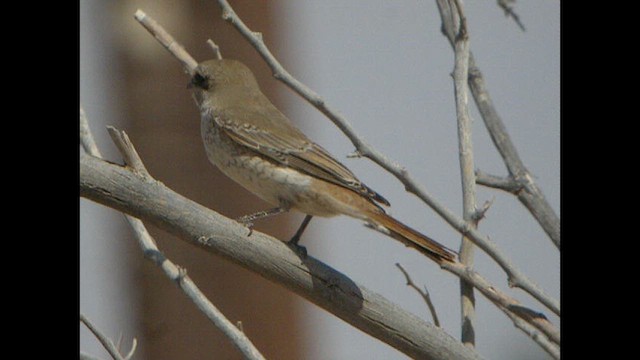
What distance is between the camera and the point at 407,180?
10.6 ft

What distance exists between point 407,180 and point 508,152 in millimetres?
536

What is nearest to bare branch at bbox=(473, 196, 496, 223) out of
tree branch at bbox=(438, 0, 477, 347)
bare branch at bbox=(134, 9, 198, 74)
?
tree branch at bbox=(438, 0, 477, 347)

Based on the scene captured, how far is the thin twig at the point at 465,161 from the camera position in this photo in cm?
348

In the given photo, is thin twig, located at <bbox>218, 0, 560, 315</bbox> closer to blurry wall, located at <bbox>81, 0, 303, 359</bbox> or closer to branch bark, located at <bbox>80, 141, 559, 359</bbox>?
branch bark, located at <bbox>80, 141, 559, 359</bbox>

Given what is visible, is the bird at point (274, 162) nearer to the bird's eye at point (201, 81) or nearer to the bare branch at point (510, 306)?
the bird's eye at point (201, 81)

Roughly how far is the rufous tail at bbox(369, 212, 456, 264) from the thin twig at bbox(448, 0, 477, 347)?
9cm

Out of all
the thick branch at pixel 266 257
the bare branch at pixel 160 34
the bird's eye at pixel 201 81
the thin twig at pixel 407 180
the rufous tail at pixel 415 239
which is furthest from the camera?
the bird's eye at pixel 201 81

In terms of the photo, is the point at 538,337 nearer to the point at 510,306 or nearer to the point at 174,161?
the point at 510,306

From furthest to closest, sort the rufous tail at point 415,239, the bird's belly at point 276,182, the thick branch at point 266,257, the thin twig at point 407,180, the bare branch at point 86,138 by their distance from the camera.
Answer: the bird's belly at point 276,182
the rufous tail at point 415,239
the bare branch at point 86,138
the thin twig at point 407,180
the thick branch at point 266,257

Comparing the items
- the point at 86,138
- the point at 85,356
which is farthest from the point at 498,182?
the point at 85,356

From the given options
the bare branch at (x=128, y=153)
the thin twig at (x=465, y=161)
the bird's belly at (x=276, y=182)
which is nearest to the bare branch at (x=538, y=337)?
the thin twig at (x=465, y=161)
